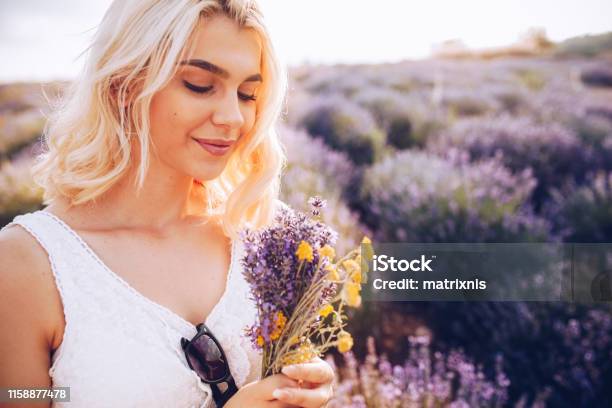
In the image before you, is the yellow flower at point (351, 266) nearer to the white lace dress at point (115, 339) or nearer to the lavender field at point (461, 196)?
the white lace dress at point (115, 339)

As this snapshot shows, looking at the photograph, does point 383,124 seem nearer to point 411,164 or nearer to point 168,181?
point 411,164

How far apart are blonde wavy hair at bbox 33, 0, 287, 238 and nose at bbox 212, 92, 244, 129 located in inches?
5.0

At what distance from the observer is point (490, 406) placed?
2.41 meters

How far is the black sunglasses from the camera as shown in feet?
4.10

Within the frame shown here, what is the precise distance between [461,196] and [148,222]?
211 cm

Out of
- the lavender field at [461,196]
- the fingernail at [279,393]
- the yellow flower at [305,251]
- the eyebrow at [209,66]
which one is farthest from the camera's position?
the lavender field at [461,196]

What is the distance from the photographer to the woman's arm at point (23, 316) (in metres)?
1.17

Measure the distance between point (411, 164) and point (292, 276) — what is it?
2.85 metres

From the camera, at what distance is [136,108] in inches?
55.0

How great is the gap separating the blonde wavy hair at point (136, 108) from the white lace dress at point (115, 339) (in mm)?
181

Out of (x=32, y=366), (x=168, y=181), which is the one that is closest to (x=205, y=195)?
(x=168, y=181)

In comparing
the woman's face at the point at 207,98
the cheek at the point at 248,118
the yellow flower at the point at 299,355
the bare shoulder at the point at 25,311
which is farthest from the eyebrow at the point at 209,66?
the yellow flower at the point at 299,355

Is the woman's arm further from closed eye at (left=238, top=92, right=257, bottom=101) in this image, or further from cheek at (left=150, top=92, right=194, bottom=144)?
closed eye at (left=238, top=92, right=257, bottom=101)

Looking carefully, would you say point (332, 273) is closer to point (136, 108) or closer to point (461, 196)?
point (136, 108)
